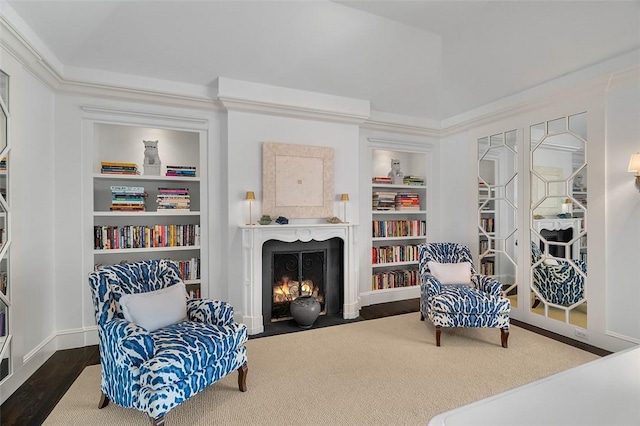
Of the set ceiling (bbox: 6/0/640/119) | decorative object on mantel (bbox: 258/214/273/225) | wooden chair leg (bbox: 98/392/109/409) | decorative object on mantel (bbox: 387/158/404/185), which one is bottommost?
wooden chair leg (bbox: 98/392/109/409)

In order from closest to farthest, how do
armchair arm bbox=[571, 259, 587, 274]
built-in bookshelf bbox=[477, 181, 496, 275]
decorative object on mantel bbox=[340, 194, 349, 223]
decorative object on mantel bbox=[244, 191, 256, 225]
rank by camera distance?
armchair arm bbox=[571, 259, 587, 274], decorative object on mantel bbox=[244, 191, 256, 225], decorative object on mantel bbox=[340, 194, 349, 223], built-in bookshelf bbox=[477, 181, 496, 275]

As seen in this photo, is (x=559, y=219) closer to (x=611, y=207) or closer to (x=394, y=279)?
(x=611, y=207)

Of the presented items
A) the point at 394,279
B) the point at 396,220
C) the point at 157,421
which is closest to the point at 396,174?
the point at 396,220

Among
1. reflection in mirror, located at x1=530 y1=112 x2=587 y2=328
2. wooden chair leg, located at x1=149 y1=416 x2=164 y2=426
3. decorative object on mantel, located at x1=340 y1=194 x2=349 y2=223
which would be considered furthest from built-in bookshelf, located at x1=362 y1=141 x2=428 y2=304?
wooden chair leg, located at x1=149 y1=416 x2=164 y2=426

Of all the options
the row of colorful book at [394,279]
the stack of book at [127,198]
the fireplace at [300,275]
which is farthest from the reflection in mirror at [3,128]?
the row of colorful book at [394,279]

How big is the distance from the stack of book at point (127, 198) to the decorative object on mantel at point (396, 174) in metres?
3.27

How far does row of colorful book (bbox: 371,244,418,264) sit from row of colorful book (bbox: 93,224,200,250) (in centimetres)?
237

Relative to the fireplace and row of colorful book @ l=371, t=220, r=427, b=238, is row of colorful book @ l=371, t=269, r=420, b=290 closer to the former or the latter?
row of colorful book @ l=371, t=220, r=427, b=238

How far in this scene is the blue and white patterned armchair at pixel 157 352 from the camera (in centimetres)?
175

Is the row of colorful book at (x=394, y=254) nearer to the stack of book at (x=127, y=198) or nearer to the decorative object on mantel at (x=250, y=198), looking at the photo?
the decorative object on mantel at (x=250, y=198)

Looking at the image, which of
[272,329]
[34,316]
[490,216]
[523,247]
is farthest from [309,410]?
[490,216]

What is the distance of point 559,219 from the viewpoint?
3312 millimetres

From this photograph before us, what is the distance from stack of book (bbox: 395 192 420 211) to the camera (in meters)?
4.68

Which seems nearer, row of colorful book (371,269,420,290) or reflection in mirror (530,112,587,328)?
reflection in mirror (530,112,587,328)
